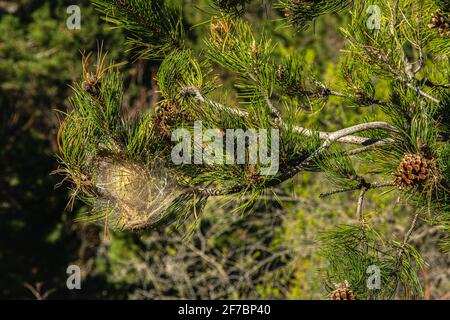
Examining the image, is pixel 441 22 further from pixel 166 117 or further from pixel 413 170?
pixel 166 117

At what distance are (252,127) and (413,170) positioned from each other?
1.47ft

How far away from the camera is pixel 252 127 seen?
2010 mm

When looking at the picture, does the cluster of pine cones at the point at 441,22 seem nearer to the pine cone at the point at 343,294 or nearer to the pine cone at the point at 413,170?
the pine cone at the point at 413,170

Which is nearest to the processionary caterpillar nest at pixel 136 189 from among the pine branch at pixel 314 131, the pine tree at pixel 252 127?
the pine tree at pixel 252 127

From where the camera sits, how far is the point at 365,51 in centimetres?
231

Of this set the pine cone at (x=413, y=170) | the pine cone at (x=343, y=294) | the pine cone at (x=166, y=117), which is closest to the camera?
the pine cone at (x=413, y=170)

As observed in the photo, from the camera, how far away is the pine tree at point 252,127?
2.03 metres

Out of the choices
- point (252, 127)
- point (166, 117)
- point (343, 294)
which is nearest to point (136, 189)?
point (166, 117)

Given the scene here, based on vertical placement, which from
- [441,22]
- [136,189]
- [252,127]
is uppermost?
[441,22]

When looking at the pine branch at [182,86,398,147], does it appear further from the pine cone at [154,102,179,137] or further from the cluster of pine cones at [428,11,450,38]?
the cluster of pine cones at [428,11,450,38]

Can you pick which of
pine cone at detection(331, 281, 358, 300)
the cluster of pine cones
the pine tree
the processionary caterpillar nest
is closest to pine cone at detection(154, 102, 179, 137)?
the pine tree
